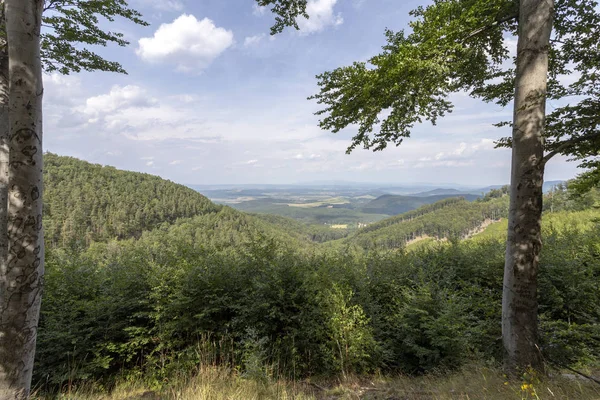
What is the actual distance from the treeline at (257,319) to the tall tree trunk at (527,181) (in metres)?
1.63

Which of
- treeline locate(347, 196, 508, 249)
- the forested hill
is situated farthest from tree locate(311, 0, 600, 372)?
treeline locate(347, 196, 508, 249)

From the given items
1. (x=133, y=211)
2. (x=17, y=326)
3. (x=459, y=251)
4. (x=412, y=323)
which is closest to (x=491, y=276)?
(x=459, y=251)

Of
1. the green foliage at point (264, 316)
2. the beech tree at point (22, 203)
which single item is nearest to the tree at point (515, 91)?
the green foliage at point (264, 316)

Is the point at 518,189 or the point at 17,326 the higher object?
the point at 518,189

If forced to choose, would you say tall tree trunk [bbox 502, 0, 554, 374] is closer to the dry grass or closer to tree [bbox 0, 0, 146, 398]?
the dry grass

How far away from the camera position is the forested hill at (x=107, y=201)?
74.9 meters

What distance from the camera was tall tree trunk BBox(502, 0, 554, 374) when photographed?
352cm

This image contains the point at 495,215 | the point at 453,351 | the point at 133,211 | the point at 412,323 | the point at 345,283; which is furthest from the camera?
the point at 495,215

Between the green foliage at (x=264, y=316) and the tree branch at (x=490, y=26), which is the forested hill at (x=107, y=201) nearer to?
the green foliage at (x=264, y=316)

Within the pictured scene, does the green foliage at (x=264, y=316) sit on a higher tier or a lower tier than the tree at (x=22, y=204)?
lower

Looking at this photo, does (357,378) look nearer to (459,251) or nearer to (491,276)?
(491,276)

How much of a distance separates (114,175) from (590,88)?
138 m

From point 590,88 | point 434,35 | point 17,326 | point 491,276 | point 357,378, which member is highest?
point 434,35

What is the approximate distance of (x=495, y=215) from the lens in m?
120
